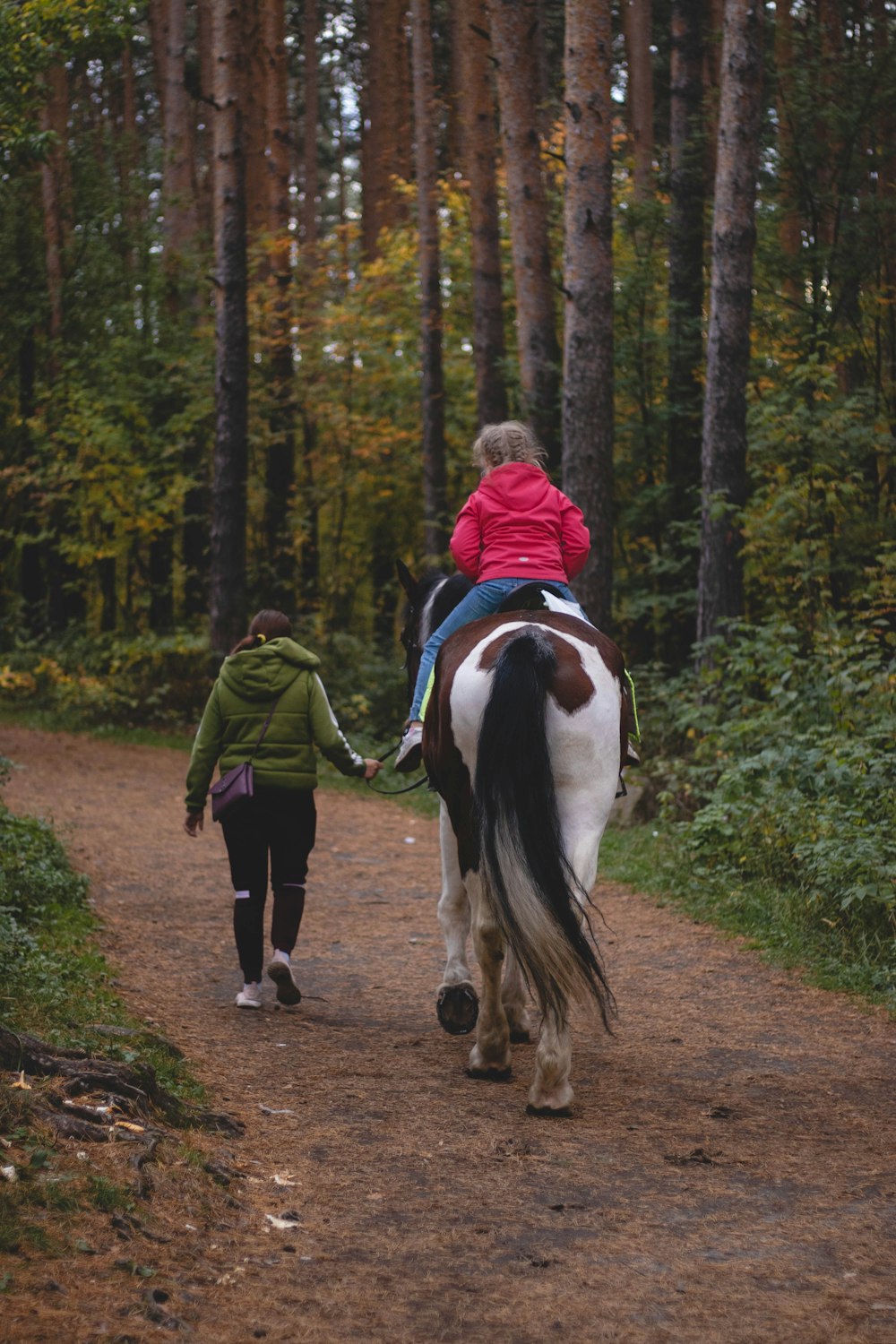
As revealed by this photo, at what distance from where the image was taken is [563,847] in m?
5.21

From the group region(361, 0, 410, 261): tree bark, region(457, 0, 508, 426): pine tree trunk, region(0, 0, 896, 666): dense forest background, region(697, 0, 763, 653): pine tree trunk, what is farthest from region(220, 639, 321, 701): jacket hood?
region(361, 0, 410, 261): tree bark

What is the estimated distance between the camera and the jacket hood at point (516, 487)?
20.2ft

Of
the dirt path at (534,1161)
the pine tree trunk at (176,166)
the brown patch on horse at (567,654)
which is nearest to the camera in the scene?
the dirt path at (534,1161)

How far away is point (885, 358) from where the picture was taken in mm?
15125

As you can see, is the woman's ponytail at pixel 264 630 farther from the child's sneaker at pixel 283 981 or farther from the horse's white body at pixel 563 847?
the horse's white body at pixel 563 847

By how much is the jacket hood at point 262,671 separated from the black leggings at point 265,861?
544 millimetres

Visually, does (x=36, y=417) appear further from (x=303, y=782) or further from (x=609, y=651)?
(x=609, y=651)

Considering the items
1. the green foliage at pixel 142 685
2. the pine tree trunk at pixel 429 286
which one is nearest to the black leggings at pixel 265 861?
the green foliage at pixel 142 685

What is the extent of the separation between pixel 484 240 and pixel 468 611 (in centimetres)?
1338

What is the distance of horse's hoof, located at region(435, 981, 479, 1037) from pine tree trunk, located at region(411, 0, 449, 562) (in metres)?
13.4

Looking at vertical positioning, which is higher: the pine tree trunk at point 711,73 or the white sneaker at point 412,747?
the pine tree trunk at point 711,73

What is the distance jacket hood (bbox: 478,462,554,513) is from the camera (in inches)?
243

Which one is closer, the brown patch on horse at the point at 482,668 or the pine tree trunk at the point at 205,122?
the brown patch on horse at the point at 482,668

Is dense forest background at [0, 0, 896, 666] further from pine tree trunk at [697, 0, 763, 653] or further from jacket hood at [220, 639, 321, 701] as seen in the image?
jacket hood at [220, 639, 321, 701]
